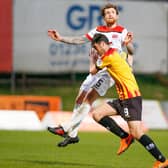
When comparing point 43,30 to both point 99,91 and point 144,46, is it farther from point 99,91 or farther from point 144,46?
point 99,91

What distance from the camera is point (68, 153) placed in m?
15.8

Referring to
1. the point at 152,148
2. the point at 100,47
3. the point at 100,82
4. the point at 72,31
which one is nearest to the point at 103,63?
the point at 100,47

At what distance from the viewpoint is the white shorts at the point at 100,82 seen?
14805mm

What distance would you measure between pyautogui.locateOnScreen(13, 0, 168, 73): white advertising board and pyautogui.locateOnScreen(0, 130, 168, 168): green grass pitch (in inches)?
368

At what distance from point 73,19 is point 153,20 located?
9.55 feet

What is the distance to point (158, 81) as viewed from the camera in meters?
31.8

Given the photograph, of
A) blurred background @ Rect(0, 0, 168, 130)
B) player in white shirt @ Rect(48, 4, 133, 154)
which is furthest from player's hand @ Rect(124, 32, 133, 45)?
blurred background @ Rect(0, 0, 168, 130)

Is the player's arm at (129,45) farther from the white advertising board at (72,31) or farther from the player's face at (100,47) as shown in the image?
the white advertising board at (72,31)

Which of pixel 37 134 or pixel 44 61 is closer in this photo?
pixel 37 134

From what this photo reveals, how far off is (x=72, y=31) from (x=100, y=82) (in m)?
15.3

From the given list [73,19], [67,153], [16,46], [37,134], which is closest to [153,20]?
[73,19]

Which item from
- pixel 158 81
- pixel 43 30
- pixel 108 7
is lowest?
pixel 158 81

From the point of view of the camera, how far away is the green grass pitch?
540 inches

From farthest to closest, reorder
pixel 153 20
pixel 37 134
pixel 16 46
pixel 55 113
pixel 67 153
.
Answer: pixel 153 20 → pixel 16 46 → pixel 55 113 → pixel 37 134 → pixel 67 153
